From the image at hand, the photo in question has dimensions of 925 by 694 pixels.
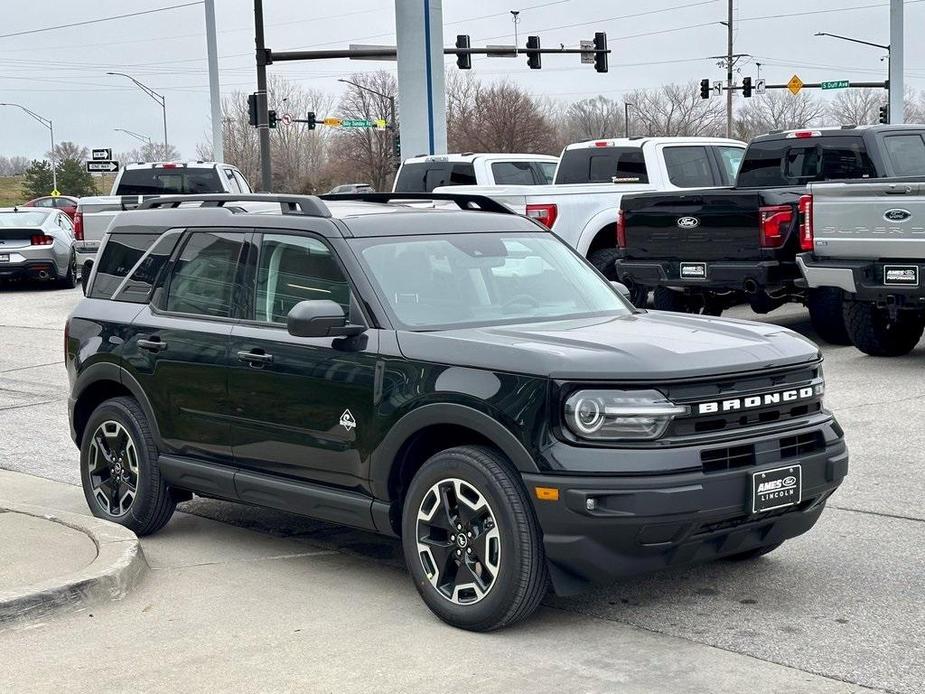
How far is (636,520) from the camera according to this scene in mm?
5078

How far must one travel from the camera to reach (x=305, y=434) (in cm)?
617

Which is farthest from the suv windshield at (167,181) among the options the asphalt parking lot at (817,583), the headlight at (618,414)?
the headlight at (618,414)

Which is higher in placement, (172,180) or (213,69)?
(213,69)

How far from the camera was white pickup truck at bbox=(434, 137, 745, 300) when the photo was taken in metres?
16.3

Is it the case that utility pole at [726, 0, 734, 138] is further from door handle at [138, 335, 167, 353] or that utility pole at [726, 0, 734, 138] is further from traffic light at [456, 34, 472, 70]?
door handle at [138, 335, 167, 353]

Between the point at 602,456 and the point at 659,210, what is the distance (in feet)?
32.1

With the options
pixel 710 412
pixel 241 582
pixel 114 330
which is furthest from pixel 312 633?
pixel 114 330

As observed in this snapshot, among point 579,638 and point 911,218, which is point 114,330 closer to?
point 579,638

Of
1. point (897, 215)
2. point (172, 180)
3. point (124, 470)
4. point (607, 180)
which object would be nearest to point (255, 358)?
point (124, 470)

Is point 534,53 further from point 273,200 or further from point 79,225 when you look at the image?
point 273,200

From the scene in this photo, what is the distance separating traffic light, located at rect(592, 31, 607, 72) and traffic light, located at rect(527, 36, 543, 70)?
1.97m

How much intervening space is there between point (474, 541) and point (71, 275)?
2257 cm

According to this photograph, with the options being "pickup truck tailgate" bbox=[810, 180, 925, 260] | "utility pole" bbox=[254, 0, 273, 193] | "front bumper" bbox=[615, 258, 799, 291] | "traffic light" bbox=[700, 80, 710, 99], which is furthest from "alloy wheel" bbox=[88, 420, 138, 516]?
"traffic light" bbox=[700, 80, 710, 99]

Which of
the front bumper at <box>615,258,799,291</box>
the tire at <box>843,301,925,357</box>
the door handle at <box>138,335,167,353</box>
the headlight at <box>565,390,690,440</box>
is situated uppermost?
the door handle at <box>138,335,167,353</box>
